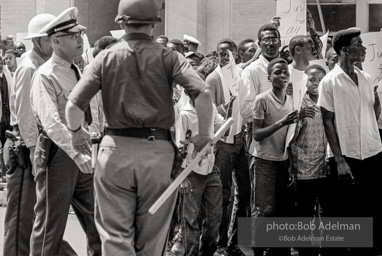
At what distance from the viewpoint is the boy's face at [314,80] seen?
970cm

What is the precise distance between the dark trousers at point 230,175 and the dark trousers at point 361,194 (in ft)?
4.53

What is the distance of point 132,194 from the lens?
6.67 m

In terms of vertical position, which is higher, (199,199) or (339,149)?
(339,149)

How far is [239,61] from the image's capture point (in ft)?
41.4

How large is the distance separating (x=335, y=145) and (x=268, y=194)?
82 centimetres

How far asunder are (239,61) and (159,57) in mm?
6049

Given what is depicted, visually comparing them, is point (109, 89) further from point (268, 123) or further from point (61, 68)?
point (268, 123)

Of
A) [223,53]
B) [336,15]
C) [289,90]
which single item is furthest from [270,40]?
[336,15]

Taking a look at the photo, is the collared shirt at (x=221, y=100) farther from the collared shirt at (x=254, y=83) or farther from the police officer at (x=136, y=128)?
the police officer at (x=136, y=128)

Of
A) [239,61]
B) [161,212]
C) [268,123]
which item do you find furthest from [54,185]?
[239,61]

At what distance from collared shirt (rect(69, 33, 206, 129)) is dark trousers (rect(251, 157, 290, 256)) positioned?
2.78 metres

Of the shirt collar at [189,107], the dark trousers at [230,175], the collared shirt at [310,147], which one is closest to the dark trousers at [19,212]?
the shirt collar at [189,107]

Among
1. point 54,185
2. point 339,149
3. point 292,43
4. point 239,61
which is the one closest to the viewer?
point 54,185

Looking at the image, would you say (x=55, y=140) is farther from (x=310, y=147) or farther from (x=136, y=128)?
(x=310, y=147)
